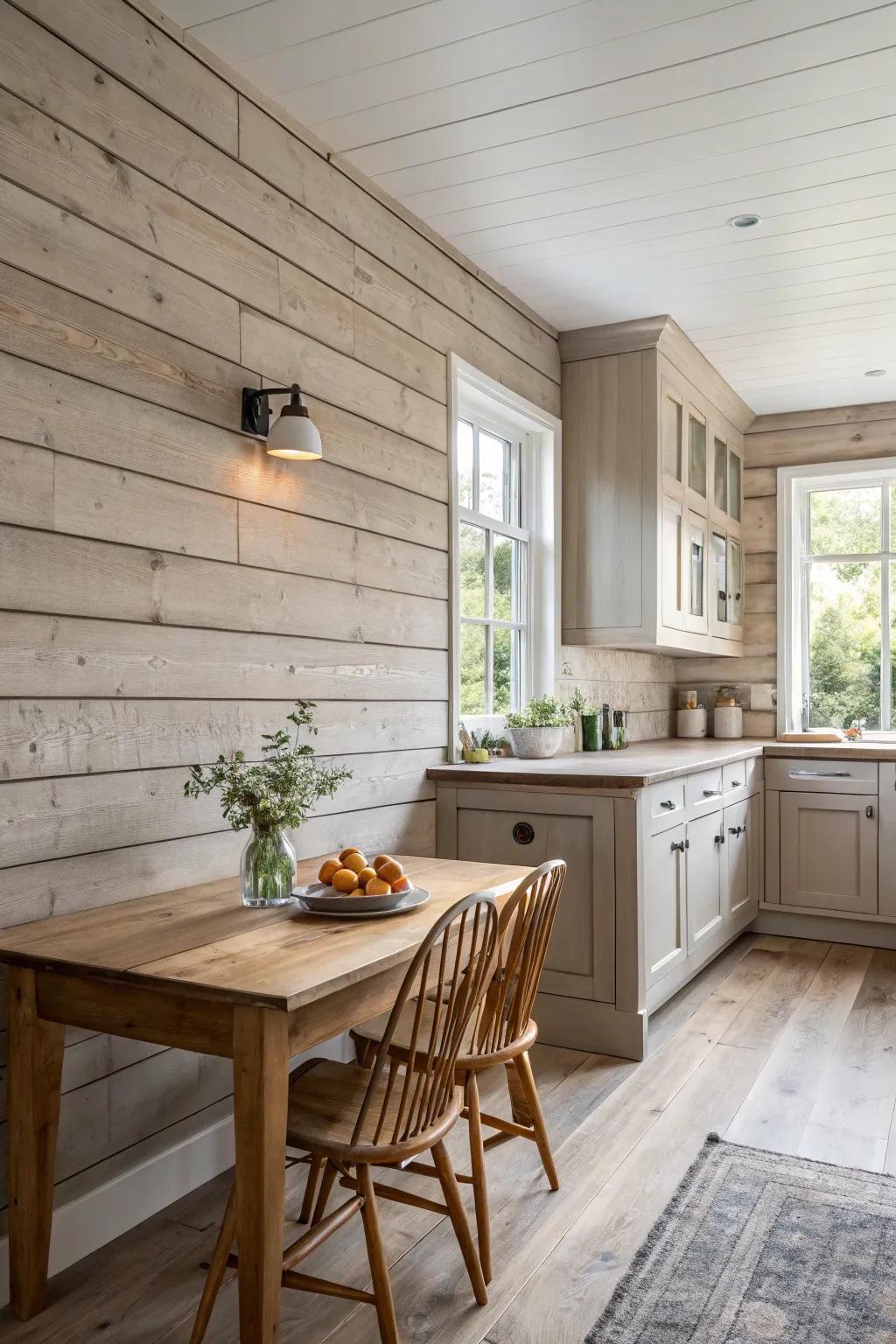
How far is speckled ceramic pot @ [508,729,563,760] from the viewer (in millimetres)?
3753

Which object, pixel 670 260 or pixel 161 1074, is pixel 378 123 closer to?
pixel 670 260

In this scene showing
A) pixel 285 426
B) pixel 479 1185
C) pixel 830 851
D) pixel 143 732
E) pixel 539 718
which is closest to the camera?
pixel 479 1185

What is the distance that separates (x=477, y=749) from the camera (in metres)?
3.57

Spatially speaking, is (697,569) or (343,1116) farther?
(697,569)

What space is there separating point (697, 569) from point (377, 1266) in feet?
12.0

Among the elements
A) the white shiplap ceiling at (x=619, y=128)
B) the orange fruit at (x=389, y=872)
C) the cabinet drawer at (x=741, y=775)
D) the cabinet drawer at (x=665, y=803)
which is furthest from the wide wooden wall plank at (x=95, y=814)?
the cabinet drawer at (x=741, y=775)

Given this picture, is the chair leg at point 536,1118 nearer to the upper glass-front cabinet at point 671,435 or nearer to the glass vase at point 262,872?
the glass vase at point 262,872

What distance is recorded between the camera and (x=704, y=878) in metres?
3.93

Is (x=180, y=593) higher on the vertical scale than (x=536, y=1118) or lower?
higher

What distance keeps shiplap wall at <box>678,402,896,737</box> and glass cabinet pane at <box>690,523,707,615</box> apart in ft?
2.85

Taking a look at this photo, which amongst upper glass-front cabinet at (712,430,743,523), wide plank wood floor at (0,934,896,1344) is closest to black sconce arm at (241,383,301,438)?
wide plank wood floor at (0,934,896,1344)

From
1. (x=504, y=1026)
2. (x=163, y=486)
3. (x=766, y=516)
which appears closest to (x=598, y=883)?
(x=504, y=1026)

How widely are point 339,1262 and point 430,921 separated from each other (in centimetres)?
69

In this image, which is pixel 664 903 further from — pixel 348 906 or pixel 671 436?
pixel 671 436
